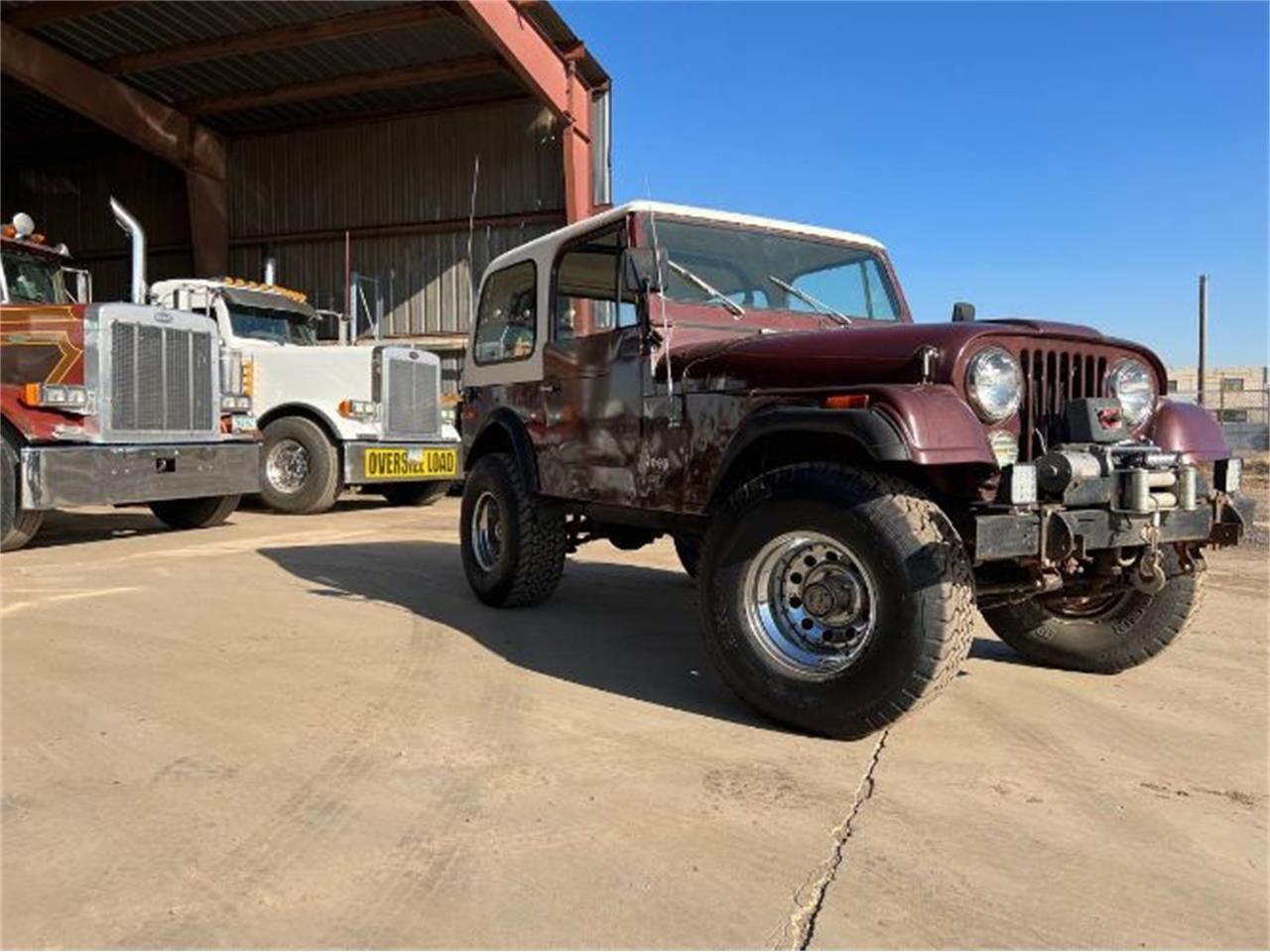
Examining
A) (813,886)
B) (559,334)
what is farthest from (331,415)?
(813,886)

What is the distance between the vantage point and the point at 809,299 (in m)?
5.15

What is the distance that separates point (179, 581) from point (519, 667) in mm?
3392

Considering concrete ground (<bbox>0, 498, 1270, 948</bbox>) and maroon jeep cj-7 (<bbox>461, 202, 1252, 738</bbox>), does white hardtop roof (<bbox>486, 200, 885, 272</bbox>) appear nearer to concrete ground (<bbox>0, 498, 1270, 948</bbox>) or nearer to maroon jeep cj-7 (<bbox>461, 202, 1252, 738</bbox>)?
maroon jeep cj-7 (<bbox>461, 202, 1252, 738</bbox>)

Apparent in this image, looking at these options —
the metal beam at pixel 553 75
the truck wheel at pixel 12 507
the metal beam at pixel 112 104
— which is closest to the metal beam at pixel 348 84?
the metal beam at pixel 112 104

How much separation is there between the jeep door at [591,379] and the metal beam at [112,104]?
47.8 feet

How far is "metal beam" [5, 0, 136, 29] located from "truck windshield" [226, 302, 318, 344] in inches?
258

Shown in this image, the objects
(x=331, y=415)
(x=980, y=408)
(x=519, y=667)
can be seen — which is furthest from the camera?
(x=331, y=415)

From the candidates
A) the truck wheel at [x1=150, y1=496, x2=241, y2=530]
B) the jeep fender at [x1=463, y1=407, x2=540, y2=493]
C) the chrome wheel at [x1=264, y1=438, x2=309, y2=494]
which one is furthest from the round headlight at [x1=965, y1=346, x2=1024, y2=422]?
the chrome wheel at [x1=264, y1=438, x2=309, y2=494]

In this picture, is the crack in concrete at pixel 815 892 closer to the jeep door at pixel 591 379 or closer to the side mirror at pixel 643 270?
the jeep door at pixel 591 379

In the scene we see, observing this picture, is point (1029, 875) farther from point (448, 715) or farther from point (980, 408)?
point (448, 715)

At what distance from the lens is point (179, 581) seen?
6.89 meters

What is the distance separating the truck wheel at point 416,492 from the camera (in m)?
13.1

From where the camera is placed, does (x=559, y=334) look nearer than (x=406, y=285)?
Yes

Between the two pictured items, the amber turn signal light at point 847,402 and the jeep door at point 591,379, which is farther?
the jeep door at point 591,379
